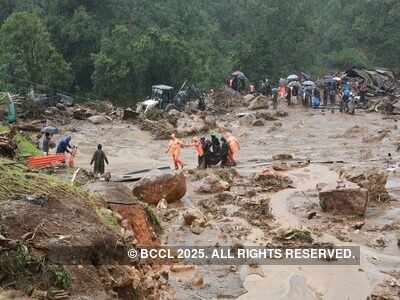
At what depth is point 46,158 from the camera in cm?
1639

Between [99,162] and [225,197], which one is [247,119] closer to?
[99,162]

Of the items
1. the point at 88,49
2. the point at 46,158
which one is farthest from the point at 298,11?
the point at 46,158

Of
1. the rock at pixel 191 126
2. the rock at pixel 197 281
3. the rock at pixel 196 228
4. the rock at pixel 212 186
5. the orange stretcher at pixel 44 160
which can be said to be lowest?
the rock at pixel 191 126

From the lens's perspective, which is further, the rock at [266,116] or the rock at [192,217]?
the rock at [266,116]

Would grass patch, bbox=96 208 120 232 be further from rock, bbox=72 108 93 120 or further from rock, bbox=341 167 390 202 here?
rock, bbox=72 108 93 120

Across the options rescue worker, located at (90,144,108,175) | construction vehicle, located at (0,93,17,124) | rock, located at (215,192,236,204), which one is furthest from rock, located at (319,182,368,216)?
construction vehicle, located at (0,93,17,124)

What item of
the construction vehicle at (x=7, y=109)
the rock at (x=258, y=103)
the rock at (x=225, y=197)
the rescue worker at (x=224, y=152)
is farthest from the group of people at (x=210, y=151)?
the rock at (x=258, y=103)

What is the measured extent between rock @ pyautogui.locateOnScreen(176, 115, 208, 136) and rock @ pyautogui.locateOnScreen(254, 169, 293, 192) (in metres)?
9.22

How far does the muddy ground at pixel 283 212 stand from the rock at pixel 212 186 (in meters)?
0.17

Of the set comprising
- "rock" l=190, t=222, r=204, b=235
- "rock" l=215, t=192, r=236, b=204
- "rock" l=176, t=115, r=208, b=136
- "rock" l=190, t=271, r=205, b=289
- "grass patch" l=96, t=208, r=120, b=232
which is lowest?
"rock" l=176, t=115, r=208, b=136

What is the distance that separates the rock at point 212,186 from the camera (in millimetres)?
15133

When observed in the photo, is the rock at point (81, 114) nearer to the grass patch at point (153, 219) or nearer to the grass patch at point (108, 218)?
the grass patch at point (153, 219)

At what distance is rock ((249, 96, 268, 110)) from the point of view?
3019 cm

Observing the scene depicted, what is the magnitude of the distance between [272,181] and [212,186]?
169 centimetres
